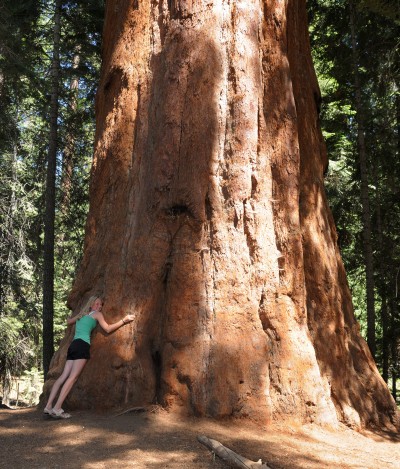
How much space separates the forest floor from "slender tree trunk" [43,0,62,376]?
7.10m

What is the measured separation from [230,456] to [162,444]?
0.76 meters

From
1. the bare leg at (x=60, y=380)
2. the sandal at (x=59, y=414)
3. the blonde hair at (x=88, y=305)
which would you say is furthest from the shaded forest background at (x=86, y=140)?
the sandal at (x=59, y=414)

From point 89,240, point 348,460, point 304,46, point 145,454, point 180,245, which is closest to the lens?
point 145,454

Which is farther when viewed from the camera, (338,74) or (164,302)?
(338,74)

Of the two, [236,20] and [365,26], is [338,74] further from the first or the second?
[236,20]

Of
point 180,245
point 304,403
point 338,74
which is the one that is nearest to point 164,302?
point 180,245

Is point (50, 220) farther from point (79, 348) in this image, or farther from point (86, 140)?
point (79, 348)

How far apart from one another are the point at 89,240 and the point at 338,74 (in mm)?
10616

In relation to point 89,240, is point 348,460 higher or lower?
lower

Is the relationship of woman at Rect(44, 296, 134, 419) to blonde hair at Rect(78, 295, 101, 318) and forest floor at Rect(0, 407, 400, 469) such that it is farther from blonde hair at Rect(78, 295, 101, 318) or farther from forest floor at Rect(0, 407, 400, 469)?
forest floor at Rect(0, 407, 400, 469)

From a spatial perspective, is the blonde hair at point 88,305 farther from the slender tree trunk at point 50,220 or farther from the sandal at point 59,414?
the slender tree trunk at point 50,220

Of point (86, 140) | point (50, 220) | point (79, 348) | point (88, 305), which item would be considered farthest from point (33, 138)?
point (79, 348)

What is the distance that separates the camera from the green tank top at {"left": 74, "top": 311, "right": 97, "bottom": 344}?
7.00m

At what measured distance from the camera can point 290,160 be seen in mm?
7574
